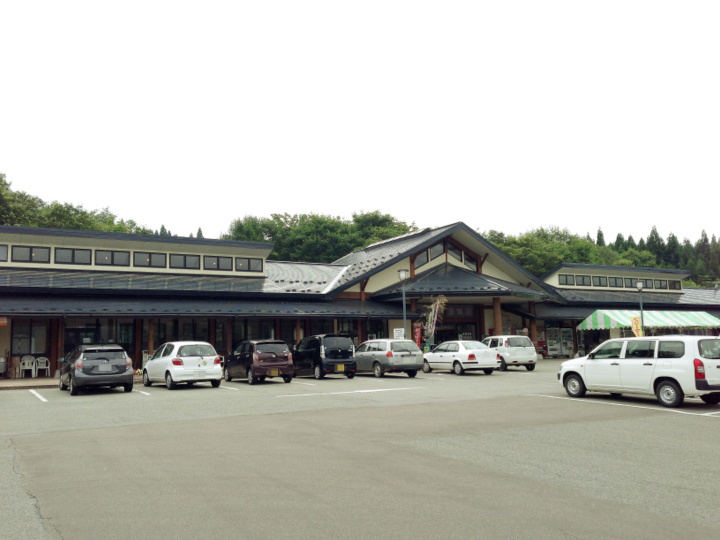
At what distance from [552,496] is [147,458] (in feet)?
17.7

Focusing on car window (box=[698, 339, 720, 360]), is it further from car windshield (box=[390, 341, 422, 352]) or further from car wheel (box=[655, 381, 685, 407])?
car windshield (box=[390, 341, 422, 352])

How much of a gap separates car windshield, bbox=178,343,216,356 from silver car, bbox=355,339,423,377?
22.5ft

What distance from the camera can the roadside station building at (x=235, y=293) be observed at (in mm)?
26547

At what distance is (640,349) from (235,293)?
66.4 ft

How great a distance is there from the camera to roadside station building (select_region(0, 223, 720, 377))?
26547mm

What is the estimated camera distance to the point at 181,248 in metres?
31.8

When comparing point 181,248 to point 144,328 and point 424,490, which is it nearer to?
point 144,328

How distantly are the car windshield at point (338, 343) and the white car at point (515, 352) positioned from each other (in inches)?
292

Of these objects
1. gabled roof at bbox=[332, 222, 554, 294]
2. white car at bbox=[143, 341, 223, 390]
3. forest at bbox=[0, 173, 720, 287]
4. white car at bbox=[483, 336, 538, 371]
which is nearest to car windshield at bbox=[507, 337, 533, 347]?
white car at bbox=[483, 336, 538, 371]

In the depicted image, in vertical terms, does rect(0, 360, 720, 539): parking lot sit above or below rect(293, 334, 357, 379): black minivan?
below

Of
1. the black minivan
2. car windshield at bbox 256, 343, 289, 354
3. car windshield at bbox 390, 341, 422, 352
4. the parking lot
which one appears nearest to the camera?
the parking lot

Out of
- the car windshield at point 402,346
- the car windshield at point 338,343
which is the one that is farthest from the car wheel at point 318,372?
the car windshield at point 402,346

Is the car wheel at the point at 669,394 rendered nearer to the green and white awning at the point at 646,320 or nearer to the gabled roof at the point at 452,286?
the gabled roof at the point at 452,286

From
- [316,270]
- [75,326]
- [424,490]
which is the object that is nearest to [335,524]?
[424,490]
